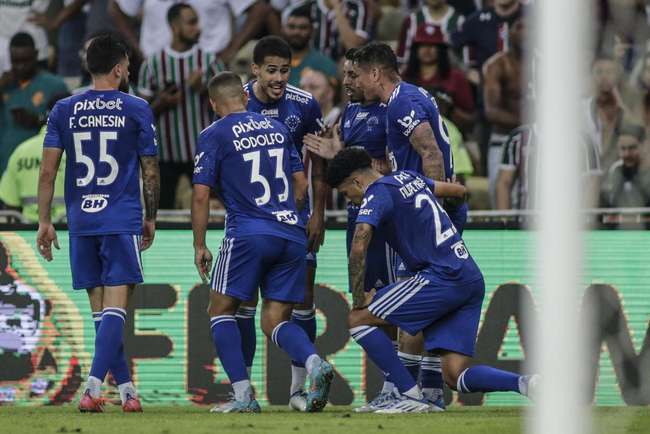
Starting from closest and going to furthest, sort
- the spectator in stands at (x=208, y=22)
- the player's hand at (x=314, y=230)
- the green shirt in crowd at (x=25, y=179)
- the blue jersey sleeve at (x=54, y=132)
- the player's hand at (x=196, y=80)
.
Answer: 1. the blue jersey sleeve at (x=54, y=132)
2. the player's hand at (x=314, y=230)
3. the green shirt in crowd at (x=25, y=179)
4. the player's hand at (x=196, y=80)
5. the spectator in stands at (x=208, y=22)

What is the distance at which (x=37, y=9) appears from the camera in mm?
14633

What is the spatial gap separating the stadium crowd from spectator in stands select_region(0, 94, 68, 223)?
0.01 meters

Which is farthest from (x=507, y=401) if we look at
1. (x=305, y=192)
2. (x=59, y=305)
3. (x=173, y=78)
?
(x=173, y=78)

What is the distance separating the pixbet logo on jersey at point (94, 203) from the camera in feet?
30.0

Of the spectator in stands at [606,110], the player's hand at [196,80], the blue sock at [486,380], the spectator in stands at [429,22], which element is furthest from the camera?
the spectator in stands at [429,22]

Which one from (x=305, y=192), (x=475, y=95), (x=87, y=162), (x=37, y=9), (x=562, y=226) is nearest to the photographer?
(x=562, y=226)

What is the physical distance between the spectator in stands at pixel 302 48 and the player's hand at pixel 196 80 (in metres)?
0.82

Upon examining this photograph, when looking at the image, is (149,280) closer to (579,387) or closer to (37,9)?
(37,9)

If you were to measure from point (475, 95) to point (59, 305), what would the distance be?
441 centimetres

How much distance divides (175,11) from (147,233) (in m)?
4.67

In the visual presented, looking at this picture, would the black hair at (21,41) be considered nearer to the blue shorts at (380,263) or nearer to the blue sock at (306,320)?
the blue sock at (306,320)

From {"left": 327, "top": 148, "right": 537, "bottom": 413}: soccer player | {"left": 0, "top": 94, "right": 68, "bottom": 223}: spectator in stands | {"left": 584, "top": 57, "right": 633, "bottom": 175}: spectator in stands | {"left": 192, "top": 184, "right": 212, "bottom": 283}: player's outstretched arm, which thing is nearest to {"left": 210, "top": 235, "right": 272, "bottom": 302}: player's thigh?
{"left": 192, "top": 184, "right": 212, "bottom": 283}: player's outstretched arm

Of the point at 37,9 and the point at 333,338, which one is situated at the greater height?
the point at 37,9

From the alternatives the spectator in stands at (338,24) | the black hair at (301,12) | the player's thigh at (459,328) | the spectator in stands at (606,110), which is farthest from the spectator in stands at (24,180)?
the spectator in stands at (606,110)
